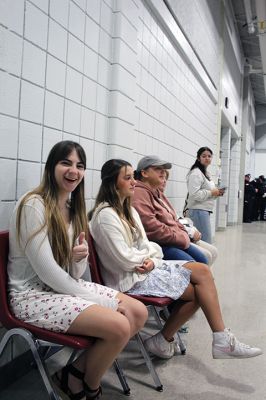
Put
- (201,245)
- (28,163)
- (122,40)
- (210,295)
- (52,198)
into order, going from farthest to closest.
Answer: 1. (201,245)
2. (122,40)
3. (210,295)
4. (28,163)
5. (52,198)

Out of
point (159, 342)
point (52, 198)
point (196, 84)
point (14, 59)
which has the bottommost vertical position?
point (159, 342)

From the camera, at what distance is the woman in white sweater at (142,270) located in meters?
1.94

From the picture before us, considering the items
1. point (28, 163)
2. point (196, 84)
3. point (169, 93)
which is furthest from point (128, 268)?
point (196, 84)

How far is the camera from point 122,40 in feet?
9.14

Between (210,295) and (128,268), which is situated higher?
(128,268)

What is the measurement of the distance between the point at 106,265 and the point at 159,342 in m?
0.61

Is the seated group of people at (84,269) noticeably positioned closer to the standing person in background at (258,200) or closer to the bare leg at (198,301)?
the bare leg at (198,301)

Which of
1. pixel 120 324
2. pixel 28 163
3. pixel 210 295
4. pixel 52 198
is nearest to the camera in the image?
pixel 120 324

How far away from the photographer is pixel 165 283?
6.62 ft

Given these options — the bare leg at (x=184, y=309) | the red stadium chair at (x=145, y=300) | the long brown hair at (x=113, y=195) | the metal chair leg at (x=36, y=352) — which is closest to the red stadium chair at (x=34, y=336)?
the metal chair leg at (x=36, y=352)

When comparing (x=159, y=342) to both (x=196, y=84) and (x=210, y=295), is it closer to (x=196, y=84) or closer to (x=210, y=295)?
(x=210, y=295)

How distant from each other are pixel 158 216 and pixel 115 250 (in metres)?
0.77

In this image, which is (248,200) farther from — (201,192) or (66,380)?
(66,380)

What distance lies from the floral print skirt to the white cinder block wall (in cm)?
45
